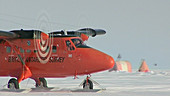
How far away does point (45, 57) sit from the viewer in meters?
17.8

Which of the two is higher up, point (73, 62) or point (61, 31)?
point (61, 31)

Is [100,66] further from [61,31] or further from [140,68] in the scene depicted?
Result: [140,68]

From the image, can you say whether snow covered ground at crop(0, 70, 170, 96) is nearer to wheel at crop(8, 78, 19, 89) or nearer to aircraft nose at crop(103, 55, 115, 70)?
wheel at crop(8, 78, 19, 89)

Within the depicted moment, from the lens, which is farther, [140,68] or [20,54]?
[140,68]

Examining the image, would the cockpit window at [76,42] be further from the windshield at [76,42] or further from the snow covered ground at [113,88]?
the snow covered ground at [113,88]

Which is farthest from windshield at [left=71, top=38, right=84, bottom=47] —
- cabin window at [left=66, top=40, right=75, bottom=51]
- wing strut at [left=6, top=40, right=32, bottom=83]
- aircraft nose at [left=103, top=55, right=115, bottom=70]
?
wing strut at [left=6, top=40, right=32, bottom=83]

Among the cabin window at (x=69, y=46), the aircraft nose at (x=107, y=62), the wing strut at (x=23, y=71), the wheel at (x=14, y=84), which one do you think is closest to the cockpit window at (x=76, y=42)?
the cabin window at (x=69, y=46)

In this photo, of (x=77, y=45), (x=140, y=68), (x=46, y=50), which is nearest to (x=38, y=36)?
(x=46, y=50)

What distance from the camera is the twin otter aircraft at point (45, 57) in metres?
17.0

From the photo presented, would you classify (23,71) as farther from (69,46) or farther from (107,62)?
(107,62)

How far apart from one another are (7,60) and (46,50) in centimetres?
264

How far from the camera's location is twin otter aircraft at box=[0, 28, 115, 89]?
17.0 meters

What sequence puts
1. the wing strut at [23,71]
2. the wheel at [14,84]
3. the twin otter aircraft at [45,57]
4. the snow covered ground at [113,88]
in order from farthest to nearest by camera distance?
1. the wing strut at [23,71]
2. the wheel at [14,84]
3. the twin otter aircraft at [45,57]
4. the snow covered ground at [113,88]

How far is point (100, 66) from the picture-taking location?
16844 mm
